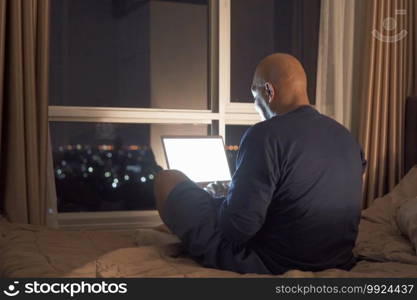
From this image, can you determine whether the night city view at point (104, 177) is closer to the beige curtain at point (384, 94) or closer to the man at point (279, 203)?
the beige curtain at point (384, 94)

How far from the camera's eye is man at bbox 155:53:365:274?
51.4 inches

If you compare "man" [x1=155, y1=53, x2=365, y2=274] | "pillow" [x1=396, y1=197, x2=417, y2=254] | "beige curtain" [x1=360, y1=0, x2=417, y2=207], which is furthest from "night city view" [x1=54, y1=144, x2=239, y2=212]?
"man" [x1=155, y1=53, x2=365, y2=274]

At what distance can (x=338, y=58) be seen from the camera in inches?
111

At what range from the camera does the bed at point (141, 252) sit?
49.1 inches

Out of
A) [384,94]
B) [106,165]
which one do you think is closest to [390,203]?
[384,94]

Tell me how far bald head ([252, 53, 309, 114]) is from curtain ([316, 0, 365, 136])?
1385mm

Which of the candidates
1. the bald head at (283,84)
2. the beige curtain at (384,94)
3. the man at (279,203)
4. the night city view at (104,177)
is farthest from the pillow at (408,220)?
the night city view at (104,177)

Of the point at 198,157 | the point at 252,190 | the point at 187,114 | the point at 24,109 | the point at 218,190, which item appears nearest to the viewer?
the point at 252,190

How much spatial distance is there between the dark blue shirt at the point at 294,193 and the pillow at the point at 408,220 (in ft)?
1.25

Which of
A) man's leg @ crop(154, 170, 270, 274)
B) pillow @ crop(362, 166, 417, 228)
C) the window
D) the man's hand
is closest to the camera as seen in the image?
man's leg @ crop(154, 170, 270, 274)

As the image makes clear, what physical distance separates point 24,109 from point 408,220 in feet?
4.92

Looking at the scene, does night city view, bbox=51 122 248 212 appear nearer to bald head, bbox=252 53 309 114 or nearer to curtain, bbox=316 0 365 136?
curtain, bbox=316 0 365 136

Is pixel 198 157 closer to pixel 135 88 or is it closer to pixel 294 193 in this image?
pixel 135 88

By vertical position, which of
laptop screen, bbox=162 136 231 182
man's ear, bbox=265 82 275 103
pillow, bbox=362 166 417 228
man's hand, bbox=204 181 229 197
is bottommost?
pillow, bbox=362 166 417 228
